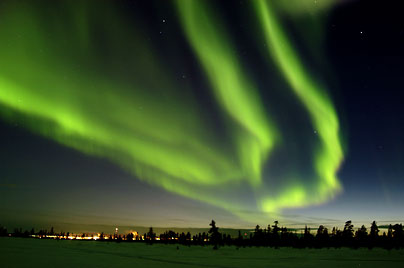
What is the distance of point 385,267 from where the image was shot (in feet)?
96.9

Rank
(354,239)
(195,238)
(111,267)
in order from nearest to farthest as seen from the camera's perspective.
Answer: (111,267)
(354,239)
(195,238)

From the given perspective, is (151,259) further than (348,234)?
No

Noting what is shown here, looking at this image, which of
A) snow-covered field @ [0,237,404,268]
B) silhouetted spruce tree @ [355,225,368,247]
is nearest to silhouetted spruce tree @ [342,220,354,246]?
silhouetted spruce tree @ [355,225,368,247]

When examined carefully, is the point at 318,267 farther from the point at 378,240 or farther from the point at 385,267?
the point at 378,240

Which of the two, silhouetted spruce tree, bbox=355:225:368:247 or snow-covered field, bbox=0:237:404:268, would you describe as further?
silhouetted spruce tree, bbox=355:225:368:247

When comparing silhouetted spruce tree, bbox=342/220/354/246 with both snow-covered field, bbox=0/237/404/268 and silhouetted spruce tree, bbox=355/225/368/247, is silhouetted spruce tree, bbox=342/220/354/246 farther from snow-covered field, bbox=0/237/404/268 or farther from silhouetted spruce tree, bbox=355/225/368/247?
snow-covered field, bbox=0/237/404/268

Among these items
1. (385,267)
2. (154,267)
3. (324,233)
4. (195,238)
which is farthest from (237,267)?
(195,238)

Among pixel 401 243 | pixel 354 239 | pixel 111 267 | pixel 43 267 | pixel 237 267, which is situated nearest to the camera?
pixel 43 267

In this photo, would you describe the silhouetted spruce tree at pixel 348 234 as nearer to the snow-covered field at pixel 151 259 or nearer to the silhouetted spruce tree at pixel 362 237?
the silhouetted spruce tree at pixel 362 237

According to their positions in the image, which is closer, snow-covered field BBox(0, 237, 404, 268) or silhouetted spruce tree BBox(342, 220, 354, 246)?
snow-covered field BBox(0, 237, 404, 268)

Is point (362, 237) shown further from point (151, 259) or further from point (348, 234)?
point (151, 259)

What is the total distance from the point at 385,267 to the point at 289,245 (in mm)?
109585

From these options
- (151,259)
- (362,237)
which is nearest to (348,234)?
(362,237)

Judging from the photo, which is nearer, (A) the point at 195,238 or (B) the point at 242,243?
(B) the point at 242,243
